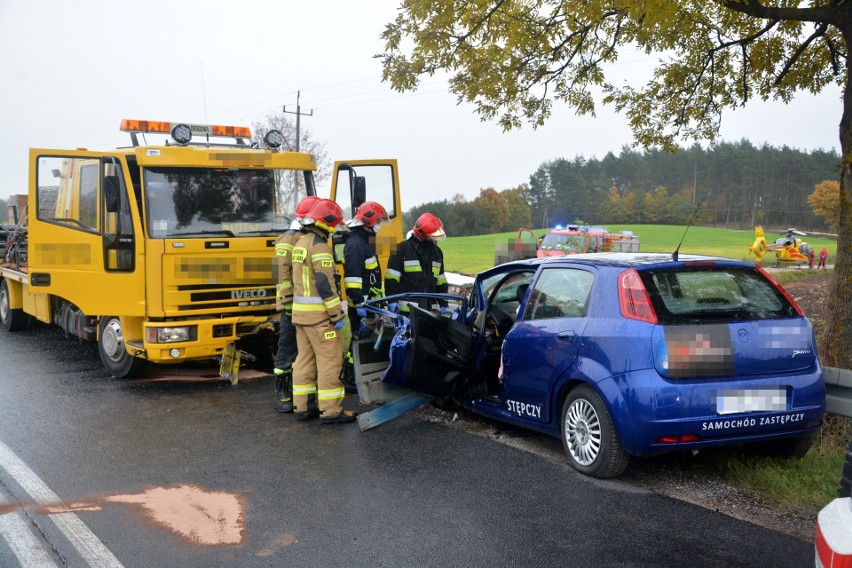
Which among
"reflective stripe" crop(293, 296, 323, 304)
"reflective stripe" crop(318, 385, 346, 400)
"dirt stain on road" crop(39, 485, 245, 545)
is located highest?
"reflective stripe" crop(293, 296, 323, 304)

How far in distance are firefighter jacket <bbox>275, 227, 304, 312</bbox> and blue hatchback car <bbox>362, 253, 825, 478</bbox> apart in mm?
2342

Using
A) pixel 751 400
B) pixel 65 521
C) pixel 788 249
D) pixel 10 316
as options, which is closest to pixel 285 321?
pixel 65 521

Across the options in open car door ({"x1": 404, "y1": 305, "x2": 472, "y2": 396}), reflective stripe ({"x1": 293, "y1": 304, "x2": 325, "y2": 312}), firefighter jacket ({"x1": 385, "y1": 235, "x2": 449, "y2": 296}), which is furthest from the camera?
firefighter jacket ({"x1": 385, "y1": 235, "x2": 449, "y2": 296})

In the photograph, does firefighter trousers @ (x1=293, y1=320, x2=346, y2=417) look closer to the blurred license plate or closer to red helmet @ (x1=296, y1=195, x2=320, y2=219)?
red helmet @ (x1=296, y1=195, x2=320, y2=219)

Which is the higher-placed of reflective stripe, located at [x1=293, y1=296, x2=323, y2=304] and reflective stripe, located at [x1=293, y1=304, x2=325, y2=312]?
reflective stripe, located at [x1=293, y1=296, x2=323, y2=304]

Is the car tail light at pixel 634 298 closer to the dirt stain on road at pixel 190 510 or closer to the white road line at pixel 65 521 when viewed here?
the dirt stain on road at pixel 190 510

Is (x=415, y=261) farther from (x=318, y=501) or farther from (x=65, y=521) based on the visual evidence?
(x=65, y=521)

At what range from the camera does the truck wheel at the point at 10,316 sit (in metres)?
11.6

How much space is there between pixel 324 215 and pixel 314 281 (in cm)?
59

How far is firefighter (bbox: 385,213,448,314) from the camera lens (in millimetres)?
7684

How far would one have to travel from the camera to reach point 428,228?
25.0 ft

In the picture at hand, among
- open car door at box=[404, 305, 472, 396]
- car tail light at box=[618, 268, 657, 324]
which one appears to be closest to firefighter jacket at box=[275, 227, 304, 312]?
open car door at box=[404, 305, 472, 396]

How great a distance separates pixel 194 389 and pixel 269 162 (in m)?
2.71

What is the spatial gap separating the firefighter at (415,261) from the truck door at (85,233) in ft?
8.62
